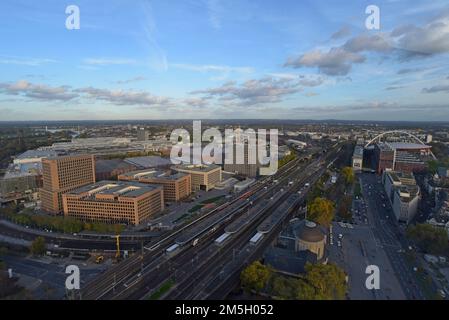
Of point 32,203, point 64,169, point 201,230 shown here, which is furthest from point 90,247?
point 32,203

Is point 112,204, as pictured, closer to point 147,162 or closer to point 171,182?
point 171,182

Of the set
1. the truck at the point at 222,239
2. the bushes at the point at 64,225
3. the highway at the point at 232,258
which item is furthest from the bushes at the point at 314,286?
the bushes at the point at 64,225

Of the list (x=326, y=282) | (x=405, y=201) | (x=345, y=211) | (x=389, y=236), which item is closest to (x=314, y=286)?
(x=326, y=282)

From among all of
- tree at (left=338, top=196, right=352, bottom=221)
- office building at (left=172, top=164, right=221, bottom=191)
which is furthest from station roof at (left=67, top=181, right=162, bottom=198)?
tree at (left=338, top=196, right=352, bottom=221)

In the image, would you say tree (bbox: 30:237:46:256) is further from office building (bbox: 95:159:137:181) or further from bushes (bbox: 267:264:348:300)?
office building (bbox: 95:159:137:181)

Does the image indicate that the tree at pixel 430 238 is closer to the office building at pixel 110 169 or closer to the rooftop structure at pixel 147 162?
the rooftop structure at pixel 147 162
